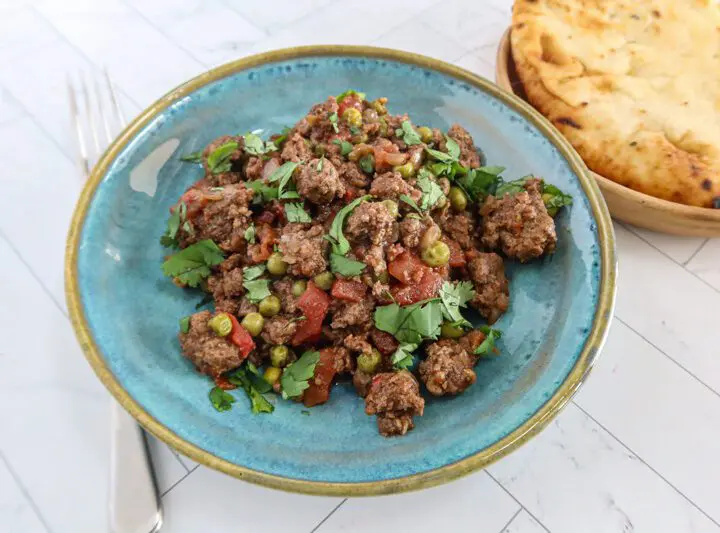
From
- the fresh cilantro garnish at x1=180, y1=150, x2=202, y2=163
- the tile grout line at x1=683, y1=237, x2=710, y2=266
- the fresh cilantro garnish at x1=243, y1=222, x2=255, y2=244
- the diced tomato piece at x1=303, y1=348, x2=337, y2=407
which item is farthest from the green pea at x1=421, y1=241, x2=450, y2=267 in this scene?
the tile grout line at x1=683, y1=237, x2=710, y2=266

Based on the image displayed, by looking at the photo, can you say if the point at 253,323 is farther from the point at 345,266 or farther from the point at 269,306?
the point at 345,266

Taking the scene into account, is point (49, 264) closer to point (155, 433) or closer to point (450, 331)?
point (155, 433)

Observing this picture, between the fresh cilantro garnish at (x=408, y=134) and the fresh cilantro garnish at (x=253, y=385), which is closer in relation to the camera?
the fresh cilantro garnish at (x=253, y=385)

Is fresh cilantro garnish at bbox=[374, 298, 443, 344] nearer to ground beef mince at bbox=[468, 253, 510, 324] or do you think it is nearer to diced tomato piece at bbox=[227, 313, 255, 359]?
ground beef mince at bbox=[468, 253, 510, 324]

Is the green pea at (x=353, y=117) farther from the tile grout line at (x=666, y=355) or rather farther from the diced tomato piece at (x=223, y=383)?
the tile grout line at (x=666, y=355)

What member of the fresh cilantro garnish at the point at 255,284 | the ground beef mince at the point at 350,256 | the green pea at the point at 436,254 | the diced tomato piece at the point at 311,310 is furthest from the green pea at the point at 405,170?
the fresh cilantro garnish at the point at 255,284
